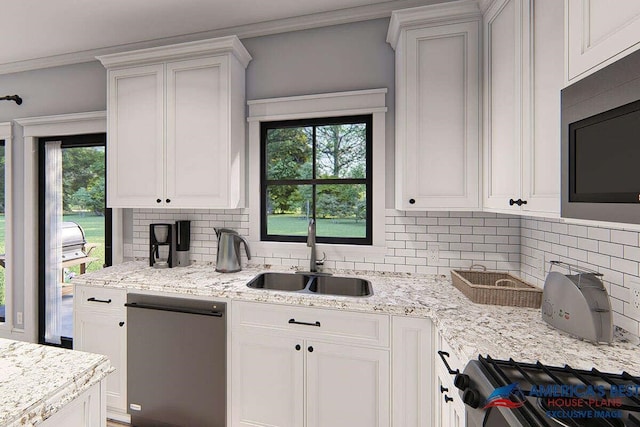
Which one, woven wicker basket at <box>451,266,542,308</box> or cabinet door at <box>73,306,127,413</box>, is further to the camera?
cabinet door at <box>73,306,127,413</box>

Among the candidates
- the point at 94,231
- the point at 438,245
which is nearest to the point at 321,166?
the point at 438,245

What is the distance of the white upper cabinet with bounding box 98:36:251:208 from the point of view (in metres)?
Answer: 2.23

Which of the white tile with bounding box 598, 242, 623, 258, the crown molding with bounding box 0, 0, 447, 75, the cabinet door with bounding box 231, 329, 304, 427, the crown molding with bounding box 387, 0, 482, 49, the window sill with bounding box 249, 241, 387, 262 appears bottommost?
the cabinet door with bounding box 231, 329, 304, 427

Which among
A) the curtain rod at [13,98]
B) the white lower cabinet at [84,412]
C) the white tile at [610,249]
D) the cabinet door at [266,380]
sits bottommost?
the cabinet door at [266,380]

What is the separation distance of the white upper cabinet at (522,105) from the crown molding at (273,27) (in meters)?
0.74

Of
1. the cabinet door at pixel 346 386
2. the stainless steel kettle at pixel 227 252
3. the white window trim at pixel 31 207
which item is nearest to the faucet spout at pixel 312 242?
the stainless steel kettle at pixel 227 252

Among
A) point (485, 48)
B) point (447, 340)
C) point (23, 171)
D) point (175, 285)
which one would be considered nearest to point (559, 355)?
point (447, 340)

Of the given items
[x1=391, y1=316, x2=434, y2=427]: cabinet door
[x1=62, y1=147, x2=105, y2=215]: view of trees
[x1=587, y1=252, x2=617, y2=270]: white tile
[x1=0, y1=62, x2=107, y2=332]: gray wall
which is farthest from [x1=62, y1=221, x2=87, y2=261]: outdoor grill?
[x1=587, y1=252, x2=617, y2=270]: white tile

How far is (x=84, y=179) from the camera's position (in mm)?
2941

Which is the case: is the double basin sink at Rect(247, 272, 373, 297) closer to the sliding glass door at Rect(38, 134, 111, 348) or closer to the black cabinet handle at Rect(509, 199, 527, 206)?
the black cabinet handle at Rect(509, 199, 527, 206)

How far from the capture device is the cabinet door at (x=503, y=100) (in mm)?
1441

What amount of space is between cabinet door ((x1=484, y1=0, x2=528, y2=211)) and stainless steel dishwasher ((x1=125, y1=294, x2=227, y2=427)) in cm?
170

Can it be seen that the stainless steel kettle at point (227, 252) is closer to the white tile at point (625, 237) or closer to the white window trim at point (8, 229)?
the white tile at point (625, 237)

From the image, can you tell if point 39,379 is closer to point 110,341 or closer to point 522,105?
point 110,341
